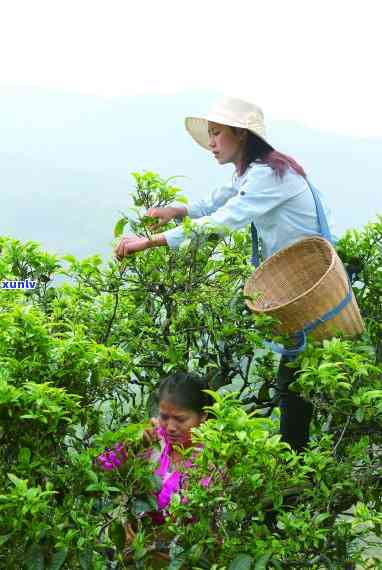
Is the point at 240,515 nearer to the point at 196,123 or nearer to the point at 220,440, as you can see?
the point at 220,440

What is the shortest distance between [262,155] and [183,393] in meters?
0.96

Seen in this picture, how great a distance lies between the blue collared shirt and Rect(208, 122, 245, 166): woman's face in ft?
0.27

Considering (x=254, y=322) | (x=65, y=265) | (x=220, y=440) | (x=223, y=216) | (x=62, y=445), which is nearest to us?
(x=220, y=440)

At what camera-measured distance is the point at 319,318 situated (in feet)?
9.34

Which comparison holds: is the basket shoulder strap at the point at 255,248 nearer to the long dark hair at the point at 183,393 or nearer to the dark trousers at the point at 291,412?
the dark trousers at the point at 291,412

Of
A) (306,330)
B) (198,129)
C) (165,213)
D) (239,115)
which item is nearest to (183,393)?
(306,330)

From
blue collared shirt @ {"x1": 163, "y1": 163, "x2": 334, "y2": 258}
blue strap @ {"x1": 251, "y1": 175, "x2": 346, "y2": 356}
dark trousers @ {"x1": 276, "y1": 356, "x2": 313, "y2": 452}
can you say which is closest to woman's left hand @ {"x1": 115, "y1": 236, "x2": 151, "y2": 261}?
blue collared shirt @ {"x1": 163, "y1": 163, "x2": 334, "y2": 258}

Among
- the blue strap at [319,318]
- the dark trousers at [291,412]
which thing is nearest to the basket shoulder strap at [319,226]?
the blue strap at [319,318]

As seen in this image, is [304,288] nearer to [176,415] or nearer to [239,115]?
[239,115]

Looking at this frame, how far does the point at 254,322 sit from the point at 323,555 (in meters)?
0.94

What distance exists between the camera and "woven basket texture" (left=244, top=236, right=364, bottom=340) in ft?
9.25

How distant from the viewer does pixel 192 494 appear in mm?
2107

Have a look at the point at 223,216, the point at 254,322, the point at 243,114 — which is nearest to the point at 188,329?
the point at 254,322

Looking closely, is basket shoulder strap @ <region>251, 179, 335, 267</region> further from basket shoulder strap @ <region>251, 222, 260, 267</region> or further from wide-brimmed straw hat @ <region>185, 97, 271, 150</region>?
wide-brimmed straw hat @ <region>185, 97, 271, 150</region>
